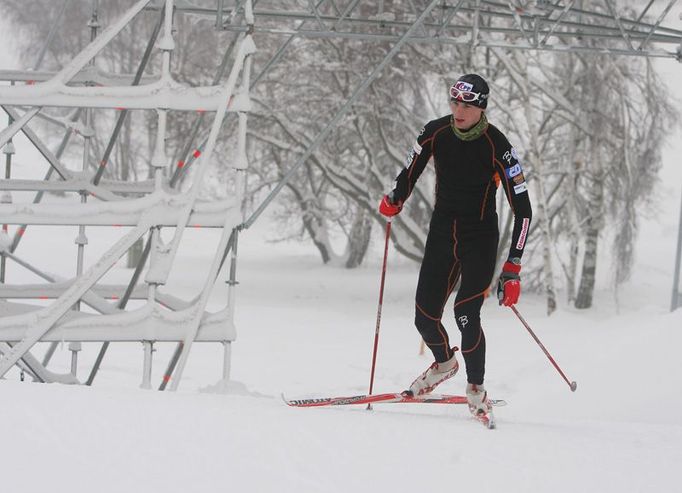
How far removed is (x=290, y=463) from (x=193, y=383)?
29.3ft

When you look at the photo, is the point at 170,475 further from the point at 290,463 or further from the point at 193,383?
the point at 193,383

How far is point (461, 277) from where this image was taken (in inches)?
234

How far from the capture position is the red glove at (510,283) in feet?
18.6

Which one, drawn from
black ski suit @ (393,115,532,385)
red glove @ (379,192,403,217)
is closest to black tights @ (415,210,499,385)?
black ski suit @ (393,115,532,385)

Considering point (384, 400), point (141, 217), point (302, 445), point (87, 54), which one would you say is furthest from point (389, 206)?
point (87, 54)

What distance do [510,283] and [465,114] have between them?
3.28ft

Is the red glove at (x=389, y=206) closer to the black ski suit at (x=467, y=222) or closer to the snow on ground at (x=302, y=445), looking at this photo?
the black ski suit at (x=467, y=222)

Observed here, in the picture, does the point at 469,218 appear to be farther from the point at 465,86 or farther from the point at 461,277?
the point at 465,86

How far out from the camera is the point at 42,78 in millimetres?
8781

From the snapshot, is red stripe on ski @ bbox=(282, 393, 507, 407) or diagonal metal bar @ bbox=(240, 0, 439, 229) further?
diagonal metal bar @ bbox=(240, 0, 439, 229)

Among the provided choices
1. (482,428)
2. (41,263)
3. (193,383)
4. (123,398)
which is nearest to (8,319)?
(123,398)

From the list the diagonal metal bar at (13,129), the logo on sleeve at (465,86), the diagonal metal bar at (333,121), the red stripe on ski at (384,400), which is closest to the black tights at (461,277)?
the red stripe on ski at (384,400)

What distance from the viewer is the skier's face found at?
221 inches

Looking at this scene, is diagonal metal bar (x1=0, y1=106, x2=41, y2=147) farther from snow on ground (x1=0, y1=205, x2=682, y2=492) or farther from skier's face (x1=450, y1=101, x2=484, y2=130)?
skier's face (x1=450, y1=101, x2=484, y2=130)
